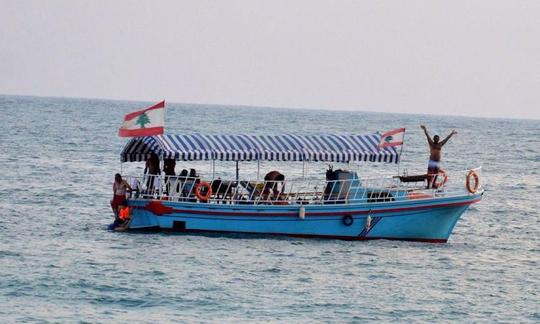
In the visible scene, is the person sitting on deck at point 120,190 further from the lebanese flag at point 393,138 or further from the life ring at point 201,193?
the lebanese flag at point 393,138

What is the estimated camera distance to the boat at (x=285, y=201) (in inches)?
1336

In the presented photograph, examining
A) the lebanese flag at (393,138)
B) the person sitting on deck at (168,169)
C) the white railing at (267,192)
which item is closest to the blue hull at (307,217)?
the white railing at (267,192)

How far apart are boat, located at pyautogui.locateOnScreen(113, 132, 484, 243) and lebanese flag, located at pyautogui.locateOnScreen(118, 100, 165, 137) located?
0.60m

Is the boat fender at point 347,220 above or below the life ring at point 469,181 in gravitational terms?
below

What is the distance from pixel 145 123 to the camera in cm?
3372

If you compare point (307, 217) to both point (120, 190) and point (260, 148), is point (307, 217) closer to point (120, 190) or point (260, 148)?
point (260, 148)

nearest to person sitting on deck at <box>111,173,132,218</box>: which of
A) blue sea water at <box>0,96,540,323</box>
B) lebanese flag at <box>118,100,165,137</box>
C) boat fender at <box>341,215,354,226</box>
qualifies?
blue sea water at <box>0,96,540,323</box>

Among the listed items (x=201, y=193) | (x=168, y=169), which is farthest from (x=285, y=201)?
(x=168, y=169)

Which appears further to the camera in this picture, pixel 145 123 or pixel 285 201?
pixel 285 201

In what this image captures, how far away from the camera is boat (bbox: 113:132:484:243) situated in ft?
111

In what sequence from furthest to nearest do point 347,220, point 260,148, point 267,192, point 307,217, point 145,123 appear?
point 260,148, point 267,192, point 347,220, point 307,217, point 145,123

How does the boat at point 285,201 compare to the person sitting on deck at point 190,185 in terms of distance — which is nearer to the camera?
the boat at point 285,201

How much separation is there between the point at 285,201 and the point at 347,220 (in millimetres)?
1821

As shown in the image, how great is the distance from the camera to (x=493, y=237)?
39750 millimetres
